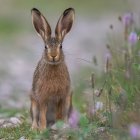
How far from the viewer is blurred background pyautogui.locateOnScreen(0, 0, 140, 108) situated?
14.8 m

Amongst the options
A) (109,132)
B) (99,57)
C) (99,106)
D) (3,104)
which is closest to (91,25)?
(99,57)

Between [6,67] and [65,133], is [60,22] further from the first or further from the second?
[6,67]

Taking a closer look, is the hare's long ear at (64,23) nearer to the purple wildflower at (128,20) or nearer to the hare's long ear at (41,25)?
the hare's long ear at (41,25)

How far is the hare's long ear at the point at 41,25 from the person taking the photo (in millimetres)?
9297

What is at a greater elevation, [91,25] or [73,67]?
[91,25]

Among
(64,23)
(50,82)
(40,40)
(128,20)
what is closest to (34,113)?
(50,82)

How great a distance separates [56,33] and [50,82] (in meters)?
0.55

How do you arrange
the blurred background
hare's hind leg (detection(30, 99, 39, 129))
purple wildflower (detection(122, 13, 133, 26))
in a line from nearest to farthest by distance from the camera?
hare's hind leg (detection(30, 99, 39, 129)) < purple wildflower (detection(122, 13, 133, 26)) < the blurred background

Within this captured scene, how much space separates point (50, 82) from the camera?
9.41 meters

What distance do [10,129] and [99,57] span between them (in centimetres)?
814

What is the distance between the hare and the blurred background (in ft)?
6.36

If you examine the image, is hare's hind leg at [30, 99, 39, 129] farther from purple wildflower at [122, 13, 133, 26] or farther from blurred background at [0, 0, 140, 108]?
blurred background at [0, 0, 140, 108]

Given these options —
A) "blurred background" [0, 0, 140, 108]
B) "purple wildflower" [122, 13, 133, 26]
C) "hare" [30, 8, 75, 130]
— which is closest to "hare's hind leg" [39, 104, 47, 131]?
"hare" [30, 8, 75, 130]

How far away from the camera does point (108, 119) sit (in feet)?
29.2
